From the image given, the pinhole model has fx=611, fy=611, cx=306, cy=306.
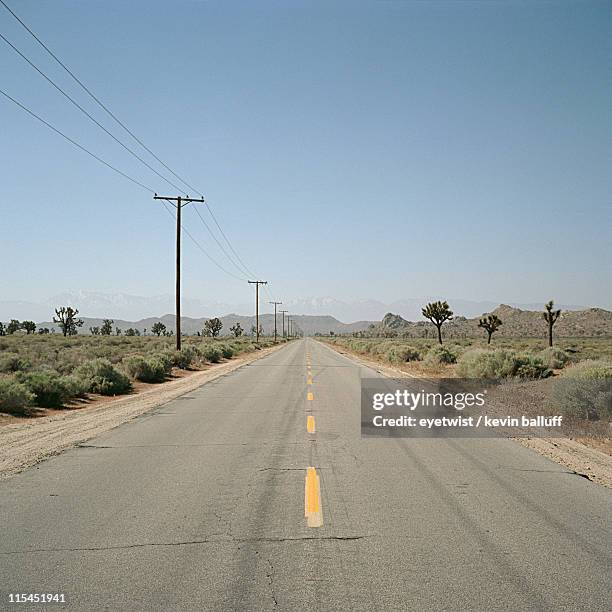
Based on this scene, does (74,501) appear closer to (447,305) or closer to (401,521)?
(401,521)

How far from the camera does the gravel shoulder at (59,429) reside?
965 cm

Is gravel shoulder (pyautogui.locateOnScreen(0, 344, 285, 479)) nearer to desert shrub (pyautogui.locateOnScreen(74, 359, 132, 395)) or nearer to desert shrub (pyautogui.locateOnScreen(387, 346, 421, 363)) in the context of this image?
desert shrub (pyautogui.locateOnScreen(74, 359, 132, 395))

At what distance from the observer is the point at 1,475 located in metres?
8.43

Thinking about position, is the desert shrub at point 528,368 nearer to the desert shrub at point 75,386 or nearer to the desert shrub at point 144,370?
the desert shrub at point 144,370

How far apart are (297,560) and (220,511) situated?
1661mm

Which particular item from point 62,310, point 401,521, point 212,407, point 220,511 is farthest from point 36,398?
point 62,310

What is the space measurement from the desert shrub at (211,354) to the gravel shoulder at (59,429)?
2556 cm

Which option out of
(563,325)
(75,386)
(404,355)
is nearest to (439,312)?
(404,355)

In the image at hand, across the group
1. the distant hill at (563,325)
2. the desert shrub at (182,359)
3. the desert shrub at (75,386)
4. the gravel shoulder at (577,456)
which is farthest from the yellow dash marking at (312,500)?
the distant hill at (563,325)

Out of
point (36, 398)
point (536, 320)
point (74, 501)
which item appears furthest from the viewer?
point (536, 320)

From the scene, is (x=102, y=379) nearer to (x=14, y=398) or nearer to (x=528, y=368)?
(x=14, y=398)

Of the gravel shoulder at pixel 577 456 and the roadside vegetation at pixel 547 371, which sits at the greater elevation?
the roadside vegetation at pixel 547 371

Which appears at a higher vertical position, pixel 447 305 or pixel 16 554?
pixel 447 305

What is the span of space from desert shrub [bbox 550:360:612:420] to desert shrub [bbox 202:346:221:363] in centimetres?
3242
